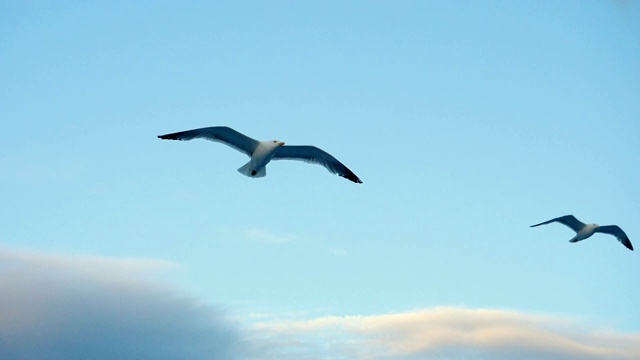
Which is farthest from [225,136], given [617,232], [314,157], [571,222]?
[617,232]

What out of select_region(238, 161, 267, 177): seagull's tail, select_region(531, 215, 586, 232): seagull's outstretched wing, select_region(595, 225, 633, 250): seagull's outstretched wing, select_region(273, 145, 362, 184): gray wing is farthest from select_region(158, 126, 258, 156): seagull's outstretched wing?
select_region(595, 225, 633, 250): seagull's outstretched wing

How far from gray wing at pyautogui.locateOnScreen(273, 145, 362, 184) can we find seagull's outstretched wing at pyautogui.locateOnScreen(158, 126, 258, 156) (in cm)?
160

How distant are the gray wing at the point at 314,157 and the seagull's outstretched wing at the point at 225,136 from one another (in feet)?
5.26

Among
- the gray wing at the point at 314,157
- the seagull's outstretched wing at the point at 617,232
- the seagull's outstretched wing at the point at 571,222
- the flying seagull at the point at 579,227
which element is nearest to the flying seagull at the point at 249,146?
the gray wing at the point at 314,157

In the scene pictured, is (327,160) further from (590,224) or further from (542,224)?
(590,224)

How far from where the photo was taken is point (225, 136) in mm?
31344

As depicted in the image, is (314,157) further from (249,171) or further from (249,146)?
(249,171)

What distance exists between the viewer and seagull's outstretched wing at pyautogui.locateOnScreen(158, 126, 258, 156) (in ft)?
99.8

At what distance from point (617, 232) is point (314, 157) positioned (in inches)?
1006

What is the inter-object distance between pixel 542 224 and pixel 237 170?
20.1m

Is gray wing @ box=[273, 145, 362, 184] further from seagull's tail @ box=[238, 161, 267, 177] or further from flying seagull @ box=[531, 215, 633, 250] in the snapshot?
flying seagull @ box=[531, 215, 633, 250]

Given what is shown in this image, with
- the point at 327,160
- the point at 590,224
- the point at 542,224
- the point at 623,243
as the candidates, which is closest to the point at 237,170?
→ the point at 327,160

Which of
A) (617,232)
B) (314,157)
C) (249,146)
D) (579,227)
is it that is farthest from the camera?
(617,232)

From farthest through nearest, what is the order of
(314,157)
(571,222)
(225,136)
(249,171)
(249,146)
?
(571,222), (314,157), (249,146), (225,136), (249,171)
